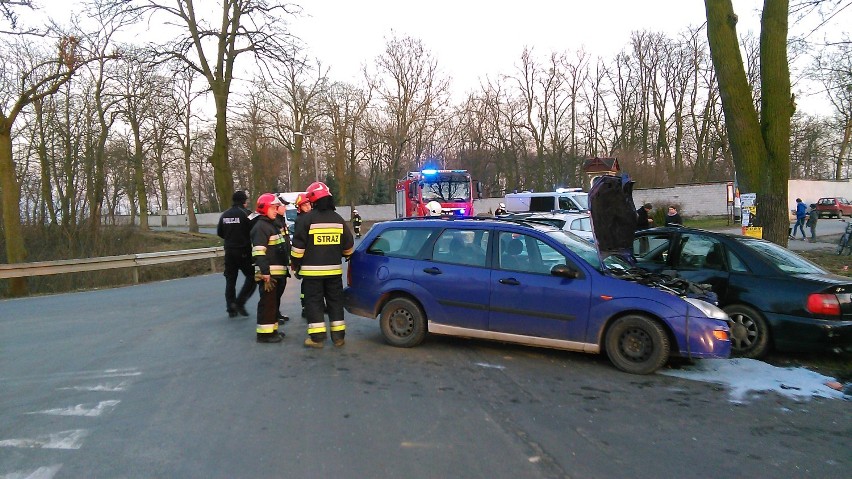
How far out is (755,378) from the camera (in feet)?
20.0

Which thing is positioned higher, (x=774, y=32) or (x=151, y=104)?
(x=151, y=104)

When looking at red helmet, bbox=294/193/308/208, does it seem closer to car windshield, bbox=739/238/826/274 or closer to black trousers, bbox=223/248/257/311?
black trousers, bbox=223/248/257/311

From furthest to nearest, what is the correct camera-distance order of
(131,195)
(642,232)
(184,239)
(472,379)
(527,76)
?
(527,76) < (131,195) < (184,239) < (642,232) < (472,379)

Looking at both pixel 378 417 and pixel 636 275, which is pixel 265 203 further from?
pixel 636 275

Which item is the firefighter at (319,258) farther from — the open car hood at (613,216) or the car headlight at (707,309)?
the car headlight at (707,309)

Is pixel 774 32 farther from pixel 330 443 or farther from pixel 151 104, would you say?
pixel 151 104

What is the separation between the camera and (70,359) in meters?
6.79

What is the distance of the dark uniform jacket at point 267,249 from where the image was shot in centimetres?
749

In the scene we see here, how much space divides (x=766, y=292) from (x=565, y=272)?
2.34 metres

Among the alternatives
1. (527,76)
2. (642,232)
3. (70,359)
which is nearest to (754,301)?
(642,232)

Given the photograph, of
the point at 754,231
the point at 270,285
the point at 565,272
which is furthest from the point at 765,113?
the point at 270,285

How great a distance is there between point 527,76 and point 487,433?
5107cm

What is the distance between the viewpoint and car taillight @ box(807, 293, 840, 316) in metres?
6.36

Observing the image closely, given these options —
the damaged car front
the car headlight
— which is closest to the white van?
the damaged car front
